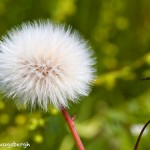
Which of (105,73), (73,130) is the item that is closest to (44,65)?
(73,130)

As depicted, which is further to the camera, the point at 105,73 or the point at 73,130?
the point at 105,73

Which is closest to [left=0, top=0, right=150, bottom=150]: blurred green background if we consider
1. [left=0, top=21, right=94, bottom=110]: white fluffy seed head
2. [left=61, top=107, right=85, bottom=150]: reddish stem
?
[left=0, top=21, right=94, bottom=110]: white fluffy seed head

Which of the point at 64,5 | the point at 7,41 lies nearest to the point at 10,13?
the point at 64,5

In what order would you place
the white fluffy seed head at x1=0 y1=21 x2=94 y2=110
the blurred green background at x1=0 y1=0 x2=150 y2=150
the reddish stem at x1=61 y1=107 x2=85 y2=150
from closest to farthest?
1. the reddish stem at x1=61 y1=107 x2=85 y2=150
2. the white fluffy seed head at x1=0 y1=21 x2=94 y2=110
3. the blurred green background at x1=0 y1=0 x2=150 y2=150

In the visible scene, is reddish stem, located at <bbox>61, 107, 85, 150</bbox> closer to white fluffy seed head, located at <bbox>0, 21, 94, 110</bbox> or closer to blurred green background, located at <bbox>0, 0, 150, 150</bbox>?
white fluffy seed head, located at <bbox>0, 21, 94, 110</bbox>

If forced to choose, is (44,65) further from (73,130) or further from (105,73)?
(105,73)
